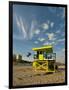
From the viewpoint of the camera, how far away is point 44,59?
219 cm

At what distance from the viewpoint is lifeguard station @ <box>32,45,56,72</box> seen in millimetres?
2170

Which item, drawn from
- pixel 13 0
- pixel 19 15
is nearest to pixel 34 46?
pixel 19 15

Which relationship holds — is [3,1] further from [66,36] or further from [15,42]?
[66,36]

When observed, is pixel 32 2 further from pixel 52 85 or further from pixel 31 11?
pixel 52 85

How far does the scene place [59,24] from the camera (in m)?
2.24

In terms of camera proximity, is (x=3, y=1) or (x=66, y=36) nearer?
(x=3, y=1)

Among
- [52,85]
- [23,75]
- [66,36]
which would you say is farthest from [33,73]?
[66,36]

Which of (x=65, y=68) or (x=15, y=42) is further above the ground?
(x=15, y=42)

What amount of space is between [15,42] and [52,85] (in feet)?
1.89

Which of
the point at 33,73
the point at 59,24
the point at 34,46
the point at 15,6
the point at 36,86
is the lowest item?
the point at 36,86

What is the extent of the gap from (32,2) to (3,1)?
0.29 m

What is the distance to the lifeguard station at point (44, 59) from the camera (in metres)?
2.17

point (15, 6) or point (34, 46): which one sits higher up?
point (15, 6)

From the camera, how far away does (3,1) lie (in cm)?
211
